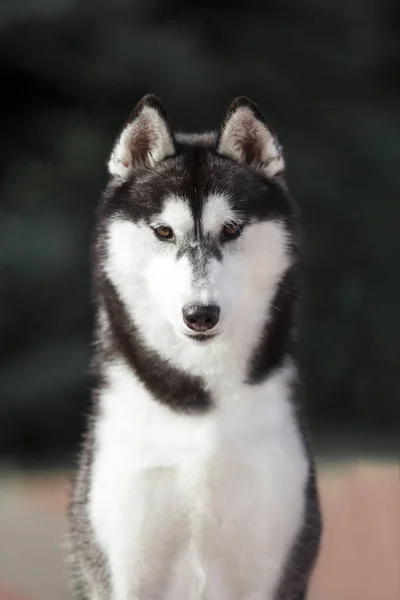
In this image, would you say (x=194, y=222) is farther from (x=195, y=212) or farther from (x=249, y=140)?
(x=249, y=140)

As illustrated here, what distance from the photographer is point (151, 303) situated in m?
1.26

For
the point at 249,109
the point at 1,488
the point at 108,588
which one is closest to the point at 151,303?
the point at 249,109

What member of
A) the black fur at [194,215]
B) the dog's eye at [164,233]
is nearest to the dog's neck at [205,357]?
the black fur at [194,215]

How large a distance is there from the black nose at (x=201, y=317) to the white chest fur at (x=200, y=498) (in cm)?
15

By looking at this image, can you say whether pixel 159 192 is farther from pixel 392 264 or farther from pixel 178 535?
pixel 392 264

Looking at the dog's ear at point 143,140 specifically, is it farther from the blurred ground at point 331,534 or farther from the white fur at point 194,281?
the blurred ground at point 331,534

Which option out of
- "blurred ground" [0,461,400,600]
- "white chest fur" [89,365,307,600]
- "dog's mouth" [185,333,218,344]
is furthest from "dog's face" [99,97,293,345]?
"blurred ground" [0,461,400,600]

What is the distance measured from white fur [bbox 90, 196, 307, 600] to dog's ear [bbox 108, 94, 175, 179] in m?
0.09

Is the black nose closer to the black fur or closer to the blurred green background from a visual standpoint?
the black fur

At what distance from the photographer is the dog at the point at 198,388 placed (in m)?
1.25

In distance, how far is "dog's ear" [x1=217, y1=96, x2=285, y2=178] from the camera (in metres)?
1.26

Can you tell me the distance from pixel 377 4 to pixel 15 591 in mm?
1480

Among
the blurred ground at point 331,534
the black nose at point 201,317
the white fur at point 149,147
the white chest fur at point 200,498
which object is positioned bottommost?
the blurred ground at point 331,534

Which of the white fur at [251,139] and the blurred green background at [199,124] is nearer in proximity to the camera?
the white fur at [251,139]
